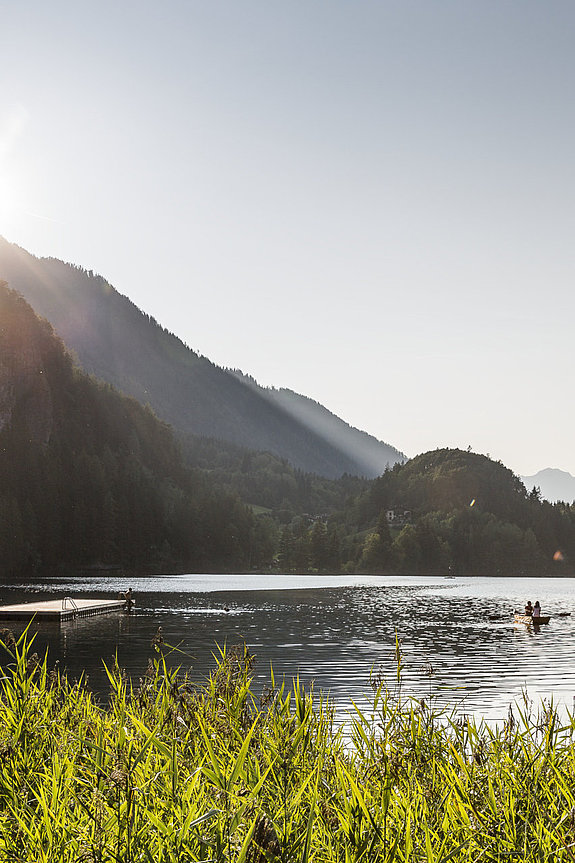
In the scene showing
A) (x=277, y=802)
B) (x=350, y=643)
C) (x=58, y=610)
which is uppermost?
(x=277, y=802)

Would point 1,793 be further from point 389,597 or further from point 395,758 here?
point 389,597

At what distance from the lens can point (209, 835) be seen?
17.2 feet

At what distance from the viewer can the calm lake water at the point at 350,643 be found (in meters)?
32.5

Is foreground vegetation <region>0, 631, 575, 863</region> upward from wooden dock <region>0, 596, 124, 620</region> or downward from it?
upward

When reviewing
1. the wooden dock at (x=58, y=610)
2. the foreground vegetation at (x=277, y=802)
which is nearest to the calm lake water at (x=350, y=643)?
the wooden dock at (x=58, y=610)

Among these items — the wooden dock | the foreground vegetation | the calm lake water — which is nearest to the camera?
the foreground vegetation

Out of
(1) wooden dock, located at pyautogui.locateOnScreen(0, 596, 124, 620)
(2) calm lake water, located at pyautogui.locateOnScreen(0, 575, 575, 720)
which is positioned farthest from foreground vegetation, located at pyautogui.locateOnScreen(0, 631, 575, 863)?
(1) wooden dock, located at pyautogui.locateOnScreen(0, 596, 124, 620)

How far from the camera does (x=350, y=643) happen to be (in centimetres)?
4944

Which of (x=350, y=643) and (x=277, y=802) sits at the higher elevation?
(x=277, y=802)

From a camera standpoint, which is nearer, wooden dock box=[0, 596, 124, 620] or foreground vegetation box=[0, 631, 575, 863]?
foreground vegetation box=[0, 631, 575, 863]

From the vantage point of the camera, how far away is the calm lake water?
1280 inches

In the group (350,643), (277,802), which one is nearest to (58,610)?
(350,643)

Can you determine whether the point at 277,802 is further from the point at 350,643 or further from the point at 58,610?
the point at 58,610

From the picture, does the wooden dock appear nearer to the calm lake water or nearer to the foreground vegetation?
the calm lake water
